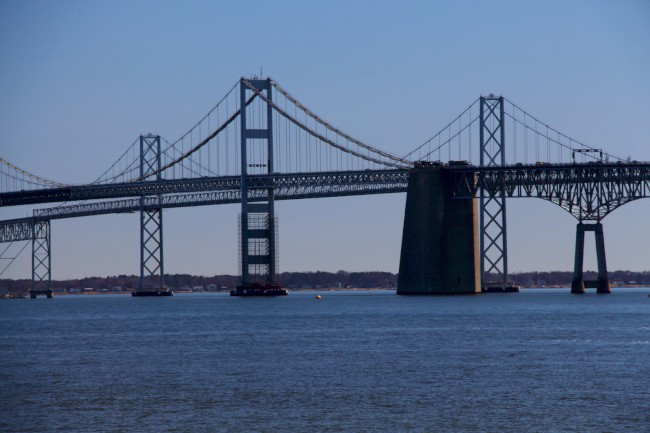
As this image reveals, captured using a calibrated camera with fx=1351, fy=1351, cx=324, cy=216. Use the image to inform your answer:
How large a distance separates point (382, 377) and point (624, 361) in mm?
8733

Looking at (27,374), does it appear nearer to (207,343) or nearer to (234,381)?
(234,381)

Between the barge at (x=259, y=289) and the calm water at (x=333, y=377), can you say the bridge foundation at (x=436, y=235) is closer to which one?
the barge at (x=259, y=289)

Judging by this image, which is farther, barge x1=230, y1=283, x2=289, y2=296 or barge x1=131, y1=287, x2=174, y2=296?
barge x1=131, y1=287, x2=174, y2=296

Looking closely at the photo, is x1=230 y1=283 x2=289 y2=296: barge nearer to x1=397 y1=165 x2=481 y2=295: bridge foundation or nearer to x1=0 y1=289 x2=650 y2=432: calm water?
x1=397 y1=165 x2=481 y2=295: bridge foundation


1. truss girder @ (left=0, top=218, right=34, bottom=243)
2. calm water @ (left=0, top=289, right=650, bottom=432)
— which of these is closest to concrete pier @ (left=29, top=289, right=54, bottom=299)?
truss girder @ (left=0, top=218, right=34, bottom=243)

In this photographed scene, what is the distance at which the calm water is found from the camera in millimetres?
30625

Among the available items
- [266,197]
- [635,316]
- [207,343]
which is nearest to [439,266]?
[266,197]

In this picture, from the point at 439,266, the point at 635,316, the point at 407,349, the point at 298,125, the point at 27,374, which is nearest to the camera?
the point at 27,374

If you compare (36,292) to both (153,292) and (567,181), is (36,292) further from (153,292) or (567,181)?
(567,181)

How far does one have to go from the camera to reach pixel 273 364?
4269cm

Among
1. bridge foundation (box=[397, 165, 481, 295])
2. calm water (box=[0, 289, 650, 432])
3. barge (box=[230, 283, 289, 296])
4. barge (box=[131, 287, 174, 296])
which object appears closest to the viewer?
calm water (box=[0, 289, 650, 432])

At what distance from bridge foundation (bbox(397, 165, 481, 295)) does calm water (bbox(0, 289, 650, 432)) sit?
29.8 m

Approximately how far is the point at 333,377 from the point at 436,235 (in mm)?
57166

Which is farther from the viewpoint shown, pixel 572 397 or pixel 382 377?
pixel 382 377
